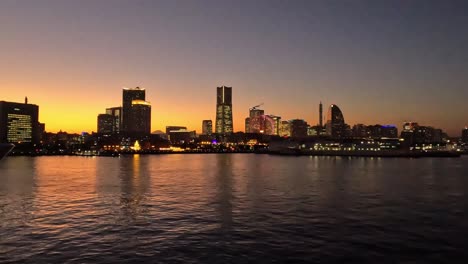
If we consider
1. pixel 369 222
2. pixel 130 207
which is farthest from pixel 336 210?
pixel 130 207

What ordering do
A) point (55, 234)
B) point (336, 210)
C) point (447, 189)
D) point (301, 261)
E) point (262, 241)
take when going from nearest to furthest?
1. point (301, 261)
2. point (262, 241)
3. point (55, 234)
4. point (336, 210)
5. point (447, 189)

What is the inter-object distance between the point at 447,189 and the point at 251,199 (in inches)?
1292

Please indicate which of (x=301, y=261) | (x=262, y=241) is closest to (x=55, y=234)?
(x=262, y=241)

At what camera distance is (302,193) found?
50.3m

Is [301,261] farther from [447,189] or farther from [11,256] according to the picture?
[447,189]

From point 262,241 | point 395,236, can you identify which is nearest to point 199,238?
point 262,241

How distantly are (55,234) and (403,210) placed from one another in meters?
31.2

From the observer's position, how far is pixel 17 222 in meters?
30.4

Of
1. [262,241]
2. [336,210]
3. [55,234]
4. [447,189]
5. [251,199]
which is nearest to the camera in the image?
[262,241]

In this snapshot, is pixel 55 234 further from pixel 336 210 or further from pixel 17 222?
pixel 336 210

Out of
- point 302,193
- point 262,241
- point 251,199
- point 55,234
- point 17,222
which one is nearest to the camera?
point 262,241

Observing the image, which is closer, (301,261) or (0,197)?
(301,261)

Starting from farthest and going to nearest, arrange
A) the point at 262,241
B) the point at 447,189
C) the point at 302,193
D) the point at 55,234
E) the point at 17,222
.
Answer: the point at 447,189 → the point at 302,193 → the point at 17,222 → the point at 55,234 → the point at 262,241

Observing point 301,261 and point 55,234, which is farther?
point 55,234
